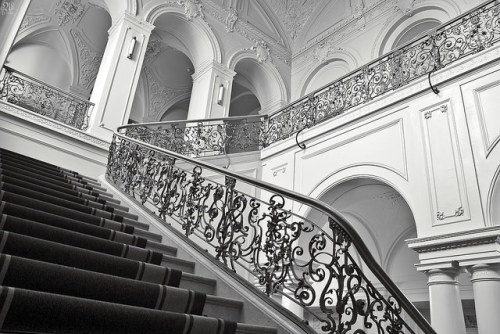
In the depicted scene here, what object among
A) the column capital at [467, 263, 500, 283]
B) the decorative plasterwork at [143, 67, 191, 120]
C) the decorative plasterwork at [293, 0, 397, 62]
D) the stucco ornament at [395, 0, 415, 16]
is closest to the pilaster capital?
the decorative plasterwork at [143, 67, 191, 120]

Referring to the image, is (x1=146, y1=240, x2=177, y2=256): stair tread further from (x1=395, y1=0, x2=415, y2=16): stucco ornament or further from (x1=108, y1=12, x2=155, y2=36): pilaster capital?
(x1=395, y1=0, x2=415, y2=16): stucco ornament

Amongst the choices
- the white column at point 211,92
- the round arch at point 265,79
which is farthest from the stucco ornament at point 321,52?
the white column at point 211,92

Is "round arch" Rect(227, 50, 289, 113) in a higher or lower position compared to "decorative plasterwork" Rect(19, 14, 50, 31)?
lower

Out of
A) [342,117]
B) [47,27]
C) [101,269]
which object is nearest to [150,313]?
[101,269]

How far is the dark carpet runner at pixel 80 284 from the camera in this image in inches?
68.8

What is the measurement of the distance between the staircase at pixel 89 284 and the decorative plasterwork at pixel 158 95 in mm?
12626

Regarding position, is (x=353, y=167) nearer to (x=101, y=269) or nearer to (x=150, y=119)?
(x=101, y=269)

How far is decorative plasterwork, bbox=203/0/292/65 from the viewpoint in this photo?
12602 millimetres

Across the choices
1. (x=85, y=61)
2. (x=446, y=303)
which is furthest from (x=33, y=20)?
(x=446, y=303)

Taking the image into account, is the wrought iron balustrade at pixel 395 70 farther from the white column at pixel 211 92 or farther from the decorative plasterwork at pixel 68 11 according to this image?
the decorative plasterwork at pixel 68 11

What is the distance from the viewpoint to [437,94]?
6109 mm

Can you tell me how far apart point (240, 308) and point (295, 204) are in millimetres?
5144

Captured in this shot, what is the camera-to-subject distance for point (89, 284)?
84.9 inches

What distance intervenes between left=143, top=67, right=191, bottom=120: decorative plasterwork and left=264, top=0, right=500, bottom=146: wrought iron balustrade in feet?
27.7
